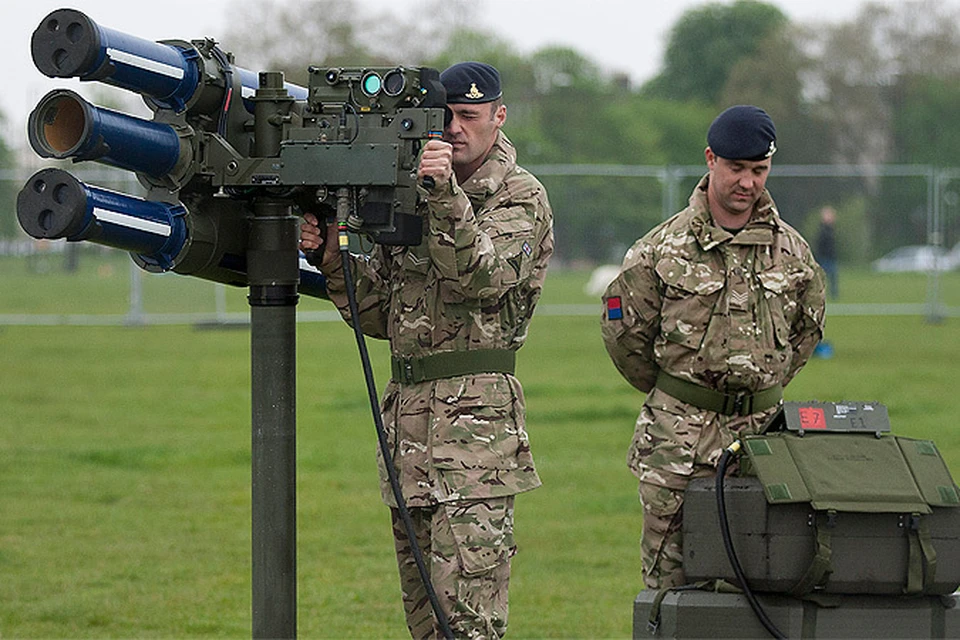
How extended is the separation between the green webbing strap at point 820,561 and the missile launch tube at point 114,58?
228 centimetres

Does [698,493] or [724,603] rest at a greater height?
[698,493]

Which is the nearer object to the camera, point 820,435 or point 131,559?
point 820,435

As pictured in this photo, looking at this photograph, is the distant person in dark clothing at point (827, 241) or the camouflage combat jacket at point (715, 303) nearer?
the camouflage combat jacket at point (715, 303)

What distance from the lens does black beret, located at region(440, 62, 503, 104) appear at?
4676mm

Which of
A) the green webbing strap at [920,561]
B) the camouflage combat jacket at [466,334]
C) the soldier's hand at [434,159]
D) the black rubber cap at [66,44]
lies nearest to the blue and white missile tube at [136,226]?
the black rubber cap at [66,44]

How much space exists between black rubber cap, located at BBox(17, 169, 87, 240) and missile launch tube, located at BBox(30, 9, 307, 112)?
260 millimetres

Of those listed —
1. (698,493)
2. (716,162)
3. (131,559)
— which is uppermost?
(716,162)

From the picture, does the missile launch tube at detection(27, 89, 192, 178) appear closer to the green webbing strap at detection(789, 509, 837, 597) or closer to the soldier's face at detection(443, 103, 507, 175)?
the soldier's face at detection(443, 103, 507, 175)

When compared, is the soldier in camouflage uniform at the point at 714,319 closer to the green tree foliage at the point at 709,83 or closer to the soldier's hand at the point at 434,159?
the soldier's hand at the point at 434,159

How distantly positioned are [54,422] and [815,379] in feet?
25.9

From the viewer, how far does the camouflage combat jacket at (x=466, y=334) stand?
4711mm

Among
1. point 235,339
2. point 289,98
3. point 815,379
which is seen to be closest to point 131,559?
point 289,98

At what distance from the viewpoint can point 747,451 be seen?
4918mm

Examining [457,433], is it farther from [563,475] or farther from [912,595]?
[563,475]
